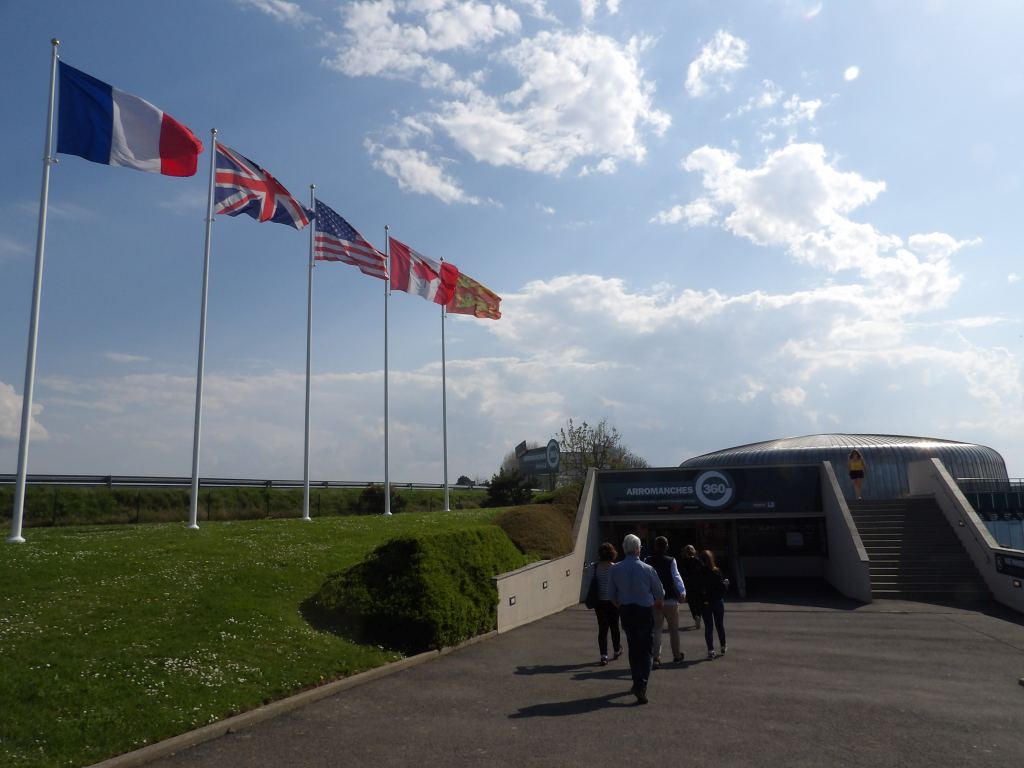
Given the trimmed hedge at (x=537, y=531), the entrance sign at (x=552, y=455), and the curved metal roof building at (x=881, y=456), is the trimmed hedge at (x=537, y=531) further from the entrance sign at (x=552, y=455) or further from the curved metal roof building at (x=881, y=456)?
the curved metal roof building at (x=881, y=456)

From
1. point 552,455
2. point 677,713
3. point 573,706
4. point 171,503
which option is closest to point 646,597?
point 677,713

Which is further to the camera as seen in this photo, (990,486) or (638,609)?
(990,486)

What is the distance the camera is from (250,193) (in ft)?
66.4

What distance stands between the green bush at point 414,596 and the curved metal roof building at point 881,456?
116ft

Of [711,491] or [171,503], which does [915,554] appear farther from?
[171,503]

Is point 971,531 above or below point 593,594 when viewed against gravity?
above

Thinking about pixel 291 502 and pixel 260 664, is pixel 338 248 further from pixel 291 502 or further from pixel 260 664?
pixel 260 664

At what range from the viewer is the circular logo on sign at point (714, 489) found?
27047 mm

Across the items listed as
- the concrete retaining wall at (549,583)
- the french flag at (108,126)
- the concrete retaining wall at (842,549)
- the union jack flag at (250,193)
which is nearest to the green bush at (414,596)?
the concrete retaining wall at (549,583)

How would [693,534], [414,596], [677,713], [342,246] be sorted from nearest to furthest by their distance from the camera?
1. [677,713]
2. [414,596]
3. [342,246]
4. [693,534]

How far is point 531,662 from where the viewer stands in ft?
38.0

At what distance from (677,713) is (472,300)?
2304 cm

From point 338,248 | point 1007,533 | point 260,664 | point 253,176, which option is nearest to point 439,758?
point 260,664

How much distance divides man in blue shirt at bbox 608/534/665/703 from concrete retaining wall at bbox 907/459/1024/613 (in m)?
13.8
